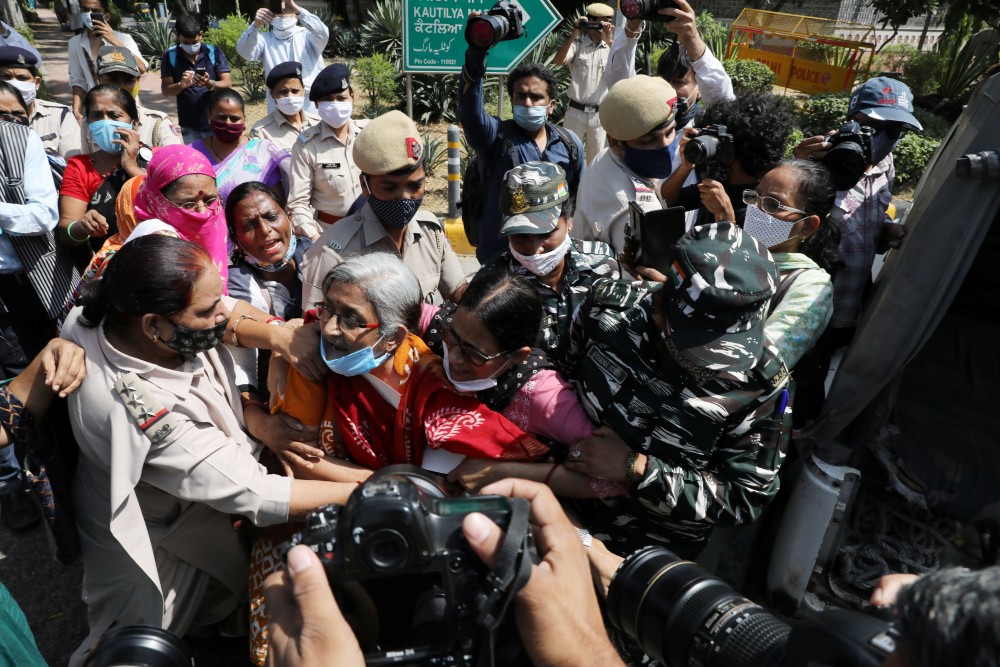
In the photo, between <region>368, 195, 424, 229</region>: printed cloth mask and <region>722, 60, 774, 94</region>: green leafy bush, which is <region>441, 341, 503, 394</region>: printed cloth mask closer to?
<region>368, 195, 424, 229</region>: printed cloth mask

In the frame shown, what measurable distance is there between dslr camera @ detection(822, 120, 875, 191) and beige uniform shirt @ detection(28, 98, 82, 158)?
15.3 ft

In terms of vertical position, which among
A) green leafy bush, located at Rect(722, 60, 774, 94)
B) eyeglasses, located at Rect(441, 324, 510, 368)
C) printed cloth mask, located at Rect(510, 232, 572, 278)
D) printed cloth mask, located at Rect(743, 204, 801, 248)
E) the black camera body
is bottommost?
green leafy bush, located at Rect(722, 60, 774, 94)

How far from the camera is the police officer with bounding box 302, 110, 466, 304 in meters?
2.74

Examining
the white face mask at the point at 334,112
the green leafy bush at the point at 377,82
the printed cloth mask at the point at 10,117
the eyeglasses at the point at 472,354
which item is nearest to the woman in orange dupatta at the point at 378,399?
the eyeglasses at the point at 472,354

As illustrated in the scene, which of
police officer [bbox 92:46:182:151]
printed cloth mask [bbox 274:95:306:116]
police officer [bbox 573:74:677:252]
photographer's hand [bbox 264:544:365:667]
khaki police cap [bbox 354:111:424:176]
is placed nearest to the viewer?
photographer's hand [bbox 264:544:365:667]

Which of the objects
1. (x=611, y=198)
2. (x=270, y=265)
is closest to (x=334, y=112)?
(x=270, y=265)

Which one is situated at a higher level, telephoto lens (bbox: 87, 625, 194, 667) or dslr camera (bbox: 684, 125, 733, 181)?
dslr camera (bbox: 684, 125, 733, 181)

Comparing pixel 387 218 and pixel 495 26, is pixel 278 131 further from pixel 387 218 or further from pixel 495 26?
pixel 387 218

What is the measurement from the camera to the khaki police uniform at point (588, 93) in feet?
23.3

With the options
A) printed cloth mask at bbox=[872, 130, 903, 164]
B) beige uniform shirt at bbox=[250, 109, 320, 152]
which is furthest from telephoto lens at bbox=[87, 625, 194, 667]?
beige uniform shirt at bbox=[250, 109, 320, 152]

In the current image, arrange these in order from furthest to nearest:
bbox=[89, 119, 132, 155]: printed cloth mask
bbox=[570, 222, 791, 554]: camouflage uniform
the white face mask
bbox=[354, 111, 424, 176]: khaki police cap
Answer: the white face mask
bbox=[89, 119, 132, 155]: printed cloth mask
bbox=[354, 111, 424, 176]: khaki police cap
bbox=[570, 222, 791, 554]: camouflage uniform

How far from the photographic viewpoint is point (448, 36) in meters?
5.33

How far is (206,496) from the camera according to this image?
195cm

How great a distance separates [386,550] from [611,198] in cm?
224
